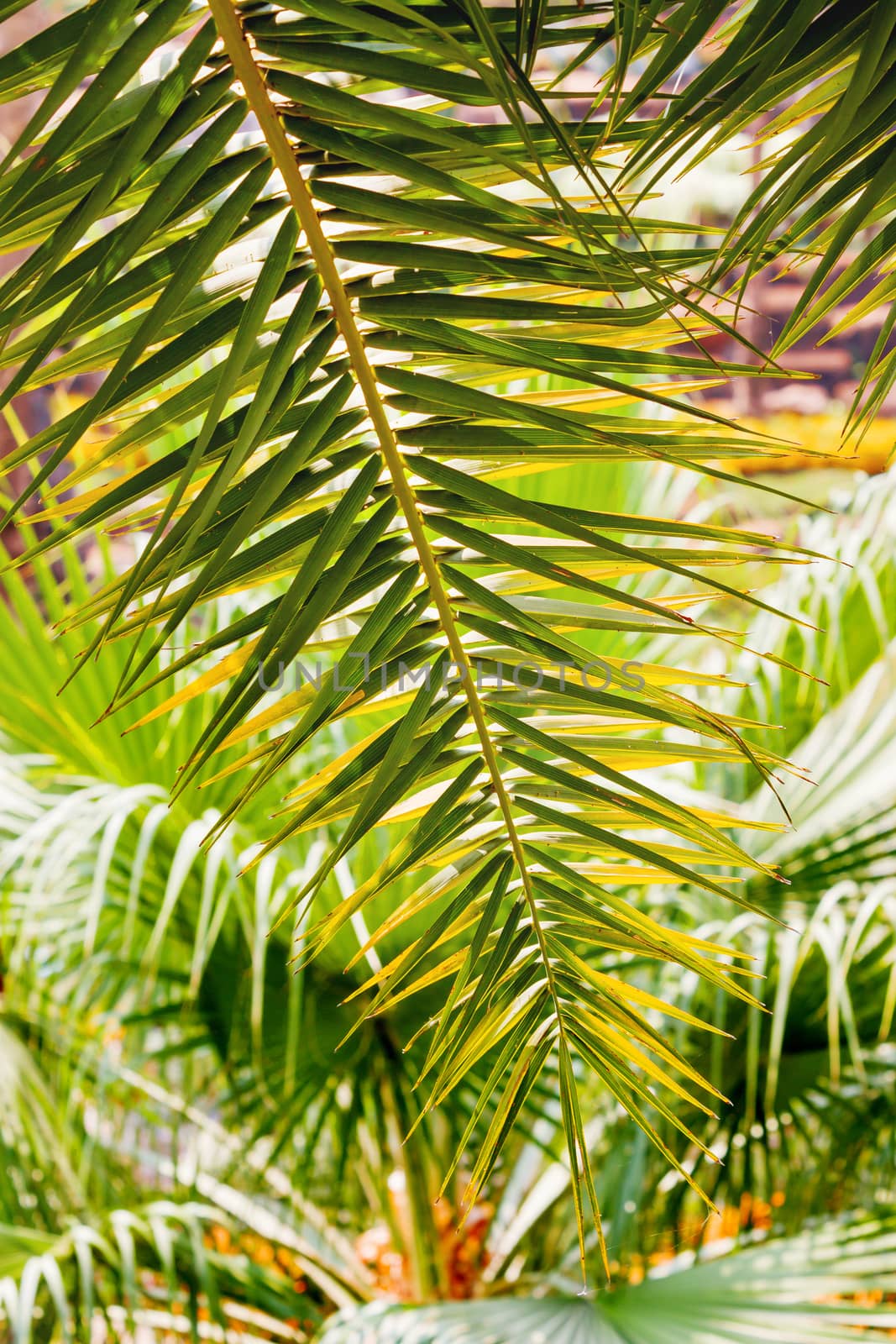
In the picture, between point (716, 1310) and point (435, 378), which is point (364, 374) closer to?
point (435, 378)

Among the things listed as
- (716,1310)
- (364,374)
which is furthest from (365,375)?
(716,1310)

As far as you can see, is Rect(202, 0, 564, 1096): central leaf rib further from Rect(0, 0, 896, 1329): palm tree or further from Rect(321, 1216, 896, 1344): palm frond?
Rect(321, 1216, 896, 1344): palm frond

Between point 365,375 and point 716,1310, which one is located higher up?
point 365,375

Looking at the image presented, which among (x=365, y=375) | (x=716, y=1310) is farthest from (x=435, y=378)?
(x=716, y=1310)

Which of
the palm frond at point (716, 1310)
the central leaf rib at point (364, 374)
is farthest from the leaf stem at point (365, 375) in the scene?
the palm frond at point (716, 1310)

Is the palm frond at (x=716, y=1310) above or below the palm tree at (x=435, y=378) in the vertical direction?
below

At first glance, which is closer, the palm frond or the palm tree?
the palm tree

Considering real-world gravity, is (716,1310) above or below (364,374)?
below

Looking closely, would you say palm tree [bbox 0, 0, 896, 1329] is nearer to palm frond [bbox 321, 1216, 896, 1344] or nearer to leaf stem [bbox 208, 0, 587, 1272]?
leaf stem [bbox 208, 0, 587, 1272]

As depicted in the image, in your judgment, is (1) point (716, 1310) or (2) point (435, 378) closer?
(2) point (435, 378)

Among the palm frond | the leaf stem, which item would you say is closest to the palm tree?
the leaf stem

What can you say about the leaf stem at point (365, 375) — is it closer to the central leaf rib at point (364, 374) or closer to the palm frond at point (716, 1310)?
the central leaf rib at point (364, 374)

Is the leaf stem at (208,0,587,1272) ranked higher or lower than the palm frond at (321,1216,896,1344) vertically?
higher

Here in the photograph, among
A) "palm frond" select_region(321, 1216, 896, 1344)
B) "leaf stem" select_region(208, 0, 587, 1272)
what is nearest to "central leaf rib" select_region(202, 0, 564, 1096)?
"leaf stem" select_region(208, 0, 587, 1272)
